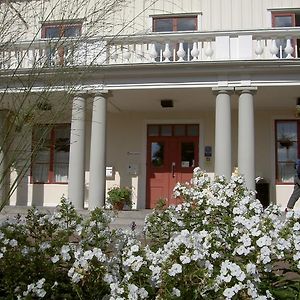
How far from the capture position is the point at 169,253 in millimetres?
2887

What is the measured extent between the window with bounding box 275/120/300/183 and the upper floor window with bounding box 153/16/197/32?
3.90 metres

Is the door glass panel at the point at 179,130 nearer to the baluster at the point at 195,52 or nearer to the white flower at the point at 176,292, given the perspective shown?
the baluster at the point at 195,52

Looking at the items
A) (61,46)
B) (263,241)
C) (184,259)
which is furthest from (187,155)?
(184,259)

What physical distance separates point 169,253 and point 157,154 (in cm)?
1130

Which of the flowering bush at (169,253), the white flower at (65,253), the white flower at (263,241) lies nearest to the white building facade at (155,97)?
the flowering bush at (169,253)

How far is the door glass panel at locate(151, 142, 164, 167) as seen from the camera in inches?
555

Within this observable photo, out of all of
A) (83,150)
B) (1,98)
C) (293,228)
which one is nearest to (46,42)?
(1,98)

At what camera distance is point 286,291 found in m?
3.67

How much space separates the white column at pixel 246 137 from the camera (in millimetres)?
10461

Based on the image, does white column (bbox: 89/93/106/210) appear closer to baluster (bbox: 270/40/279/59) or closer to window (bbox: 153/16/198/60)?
window (bbox: 153/16/198/60)

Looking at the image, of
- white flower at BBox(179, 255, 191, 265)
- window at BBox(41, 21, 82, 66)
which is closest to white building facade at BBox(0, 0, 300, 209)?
window at BBox(41, 21, 82, 66)

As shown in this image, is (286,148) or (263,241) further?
(286,148)

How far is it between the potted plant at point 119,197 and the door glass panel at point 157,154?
144 centimetres

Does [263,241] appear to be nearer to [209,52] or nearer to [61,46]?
[61,46]
